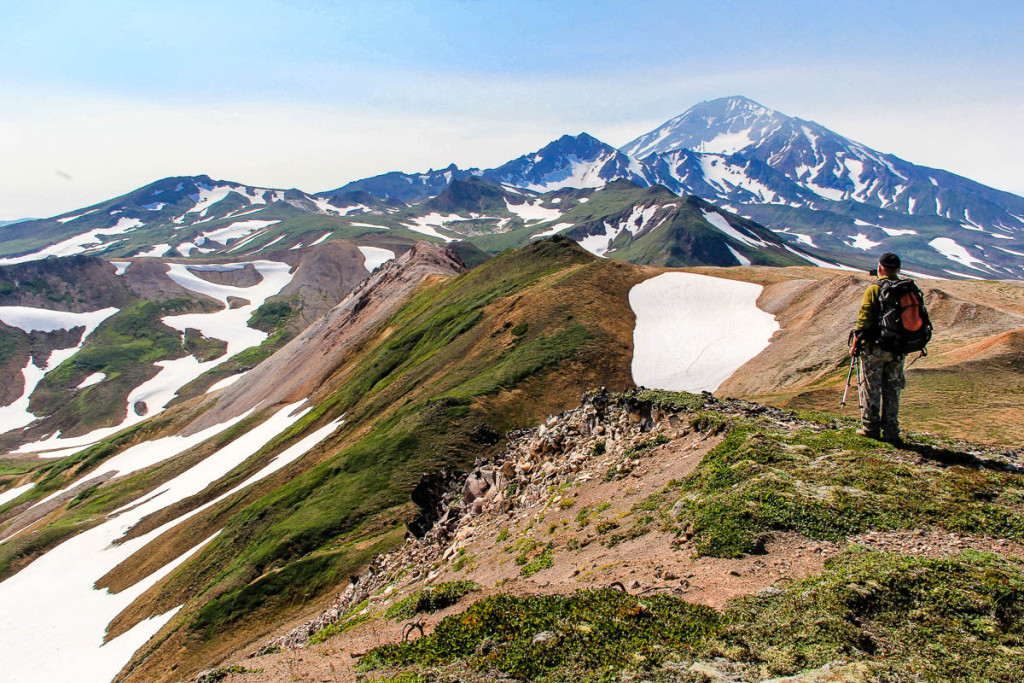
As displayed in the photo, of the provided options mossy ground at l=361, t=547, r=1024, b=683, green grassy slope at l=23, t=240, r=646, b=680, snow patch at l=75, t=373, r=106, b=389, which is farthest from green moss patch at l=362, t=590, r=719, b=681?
snow patch at l=75, t=373, r=106, b=389

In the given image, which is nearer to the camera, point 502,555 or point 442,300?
point 502,555

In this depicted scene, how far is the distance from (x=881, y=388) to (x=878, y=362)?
0.70m

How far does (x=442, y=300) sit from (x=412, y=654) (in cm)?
7548

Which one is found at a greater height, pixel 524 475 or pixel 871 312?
pixel 871 312

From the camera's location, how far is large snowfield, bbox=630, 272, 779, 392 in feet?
149

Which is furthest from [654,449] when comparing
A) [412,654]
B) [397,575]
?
[397,575]

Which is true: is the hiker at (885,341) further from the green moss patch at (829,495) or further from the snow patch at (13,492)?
the snow patch at (13,492)

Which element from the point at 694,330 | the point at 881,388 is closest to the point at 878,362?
the point at 881,388

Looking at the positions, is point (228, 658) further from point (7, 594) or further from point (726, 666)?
point (7, 594)

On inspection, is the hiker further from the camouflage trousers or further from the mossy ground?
the mossy ground

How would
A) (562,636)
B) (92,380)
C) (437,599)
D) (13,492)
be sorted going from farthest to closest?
(92,380), (13,492), (437,599), (562,636)

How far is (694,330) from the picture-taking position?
179 ft

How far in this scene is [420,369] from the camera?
61969 millimetres

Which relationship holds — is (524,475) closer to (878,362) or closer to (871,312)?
(878,362)
